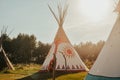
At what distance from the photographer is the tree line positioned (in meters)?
48.8

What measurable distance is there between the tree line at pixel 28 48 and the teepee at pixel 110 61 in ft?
110

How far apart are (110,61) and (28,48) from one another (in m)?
42.5

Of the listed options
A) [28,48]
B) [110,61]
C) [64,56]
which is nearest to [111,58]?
[110,61]

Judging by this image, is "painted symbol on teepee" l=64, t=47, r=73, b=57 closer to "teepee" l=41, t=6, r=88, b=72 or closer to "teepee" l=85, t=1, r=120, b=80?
"teepee" l=41, t=6, r=88, b=72

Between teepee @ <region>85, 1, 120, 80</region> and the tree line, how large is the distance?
33.4m

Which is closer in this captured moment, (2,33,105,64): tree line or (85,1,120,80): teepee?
(85,1,120,80): teepee

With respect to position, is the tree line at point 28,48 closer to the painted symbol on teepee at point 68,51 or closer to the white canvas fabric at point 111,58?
the painted symbol on teepee at point 68,51

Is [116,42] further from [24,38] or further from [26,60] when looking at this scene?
[24,38]

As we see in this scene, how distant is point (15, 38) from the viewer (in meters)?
56.8

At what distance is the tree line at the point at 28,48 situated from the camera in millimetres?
48750

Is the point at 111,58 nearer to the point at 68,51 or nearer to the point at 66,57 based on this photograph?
the point at 66,57

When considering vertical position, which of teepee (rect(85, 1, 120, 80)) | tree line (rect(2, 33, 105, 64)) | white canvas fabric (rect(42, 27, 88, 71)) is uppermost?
→ tree line (rect(2, 33, 105, 64))

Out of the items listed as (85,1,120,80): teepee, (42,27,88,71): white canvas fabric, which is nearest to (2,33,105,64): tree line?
(42,27,88,71): white canvas fabric

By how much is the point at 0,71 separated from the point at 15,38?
83.3 ft
